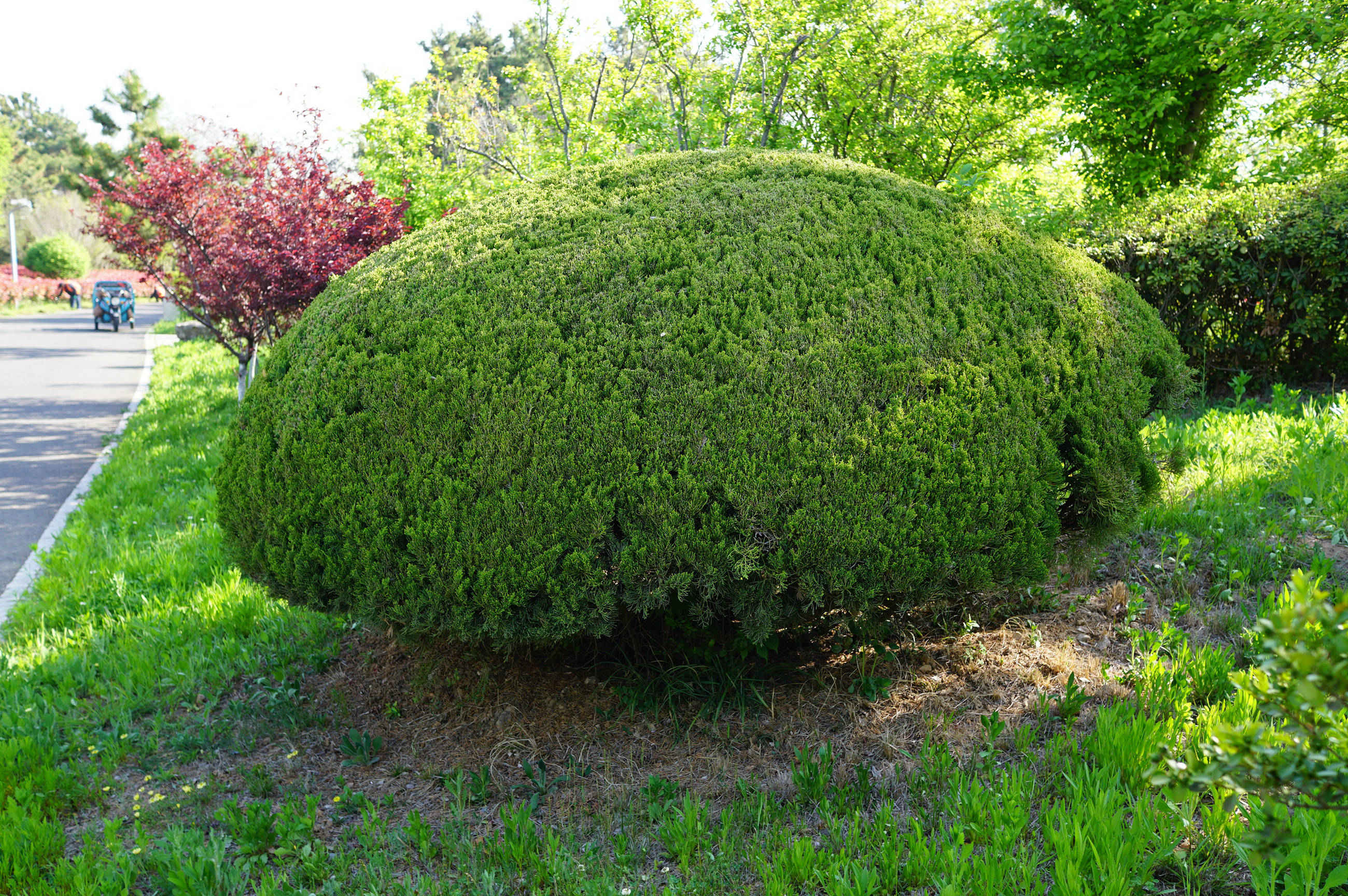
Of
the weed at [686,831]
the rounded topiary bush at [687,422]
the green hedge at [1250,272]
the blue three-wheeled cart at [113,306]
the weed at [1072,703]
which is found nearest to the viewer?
the weed at [686,831]

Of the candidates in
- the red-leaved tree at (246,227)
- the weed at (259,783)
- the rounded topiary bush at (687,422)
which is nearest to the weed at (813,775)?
the rounded topiary bush at (687,422)

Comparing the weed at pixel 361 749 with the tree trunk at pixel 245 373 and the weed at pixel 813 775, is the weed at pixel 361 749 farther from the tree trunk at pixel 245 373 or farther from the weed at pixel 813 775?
the tree trunk at pixel 245 373

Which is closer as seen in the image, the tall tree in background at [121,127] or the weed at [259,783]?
the weed at [259,783]

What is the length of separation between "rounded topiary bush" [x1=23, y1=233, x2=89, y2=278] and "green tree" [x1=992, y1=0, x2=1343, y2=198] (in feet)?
158

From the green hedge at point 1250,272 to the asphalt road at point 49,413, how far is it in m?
9.39

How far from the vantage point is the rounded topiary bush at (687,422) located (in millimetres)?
2721

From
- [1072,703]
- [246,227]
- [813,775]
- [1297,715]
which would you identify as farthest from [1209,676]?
[246,227]

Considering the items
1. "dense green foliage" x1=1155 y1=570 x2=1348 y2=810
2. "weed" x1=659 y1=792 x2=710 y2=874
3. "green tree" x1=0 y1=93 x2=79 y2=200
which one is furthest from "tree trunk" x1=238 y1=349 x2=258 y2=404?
"green tree" x1=0 y1=93 x2=79 y2=200

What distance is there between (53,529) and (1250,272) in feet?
32.7

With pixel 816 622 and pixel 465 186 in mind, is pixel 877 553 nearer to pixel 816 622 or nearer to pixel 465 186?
pixel 816 622

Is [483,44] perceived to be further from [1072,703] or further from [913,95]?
[1072,703]

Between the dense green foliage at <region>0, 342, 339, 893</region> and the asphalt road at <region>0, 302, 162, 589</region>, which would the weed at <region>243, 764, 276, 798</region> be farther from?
the asphalt road at <region>0, 302, 162, 589</region>

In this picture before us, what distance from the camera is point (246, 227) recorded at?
354 inches

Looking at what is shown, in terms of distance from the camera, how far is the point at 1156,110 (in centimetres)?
948
